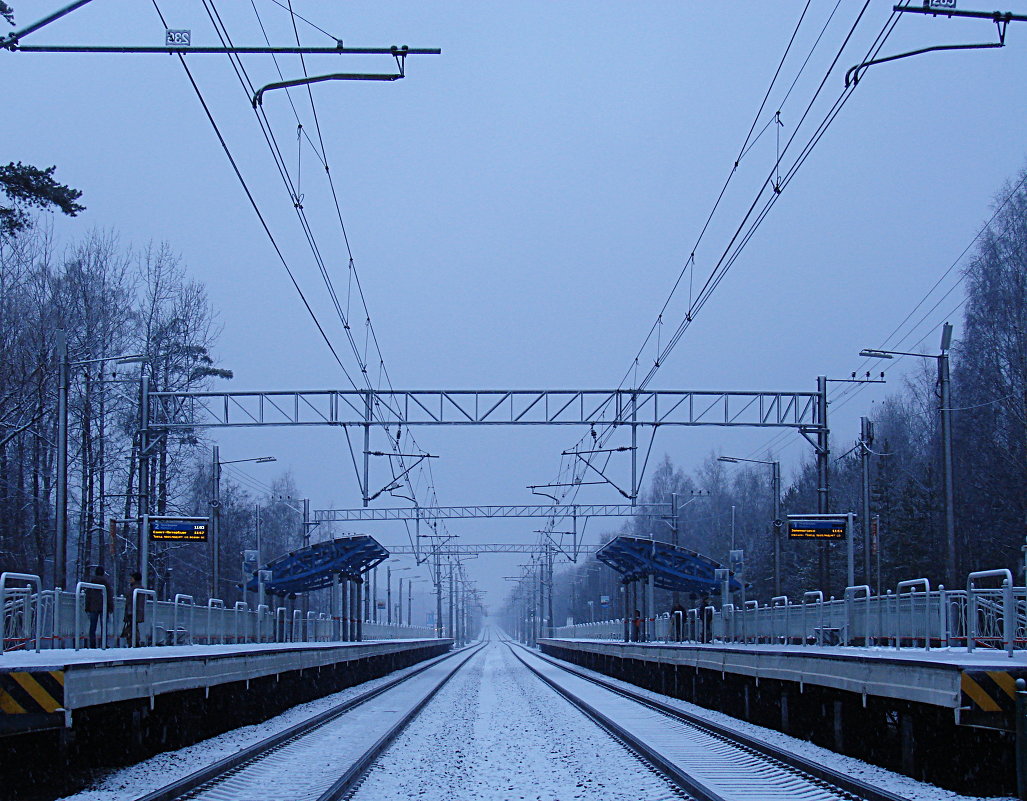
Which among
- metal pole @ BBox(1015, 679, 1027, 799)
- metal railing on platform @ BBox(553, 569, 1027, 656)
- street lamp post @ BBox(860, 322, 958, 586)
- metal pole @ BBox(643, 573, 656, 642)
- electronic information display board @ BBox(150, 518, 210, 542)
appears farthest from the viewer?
metal pole @ BBox(643, 573, 656, 642)

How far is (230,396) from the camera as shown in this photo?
33.5m

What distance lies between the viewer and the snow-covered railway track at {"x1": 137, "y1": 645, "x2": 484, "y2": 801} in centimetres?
1125

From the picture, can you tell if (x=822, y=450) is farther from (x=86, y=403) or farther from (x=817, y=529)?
(x=86, y=403)

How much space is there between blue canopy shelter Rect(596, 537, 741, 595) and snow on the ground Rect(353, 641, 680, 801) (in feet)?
42.1

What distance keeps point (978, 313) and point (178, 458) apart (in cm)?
3140

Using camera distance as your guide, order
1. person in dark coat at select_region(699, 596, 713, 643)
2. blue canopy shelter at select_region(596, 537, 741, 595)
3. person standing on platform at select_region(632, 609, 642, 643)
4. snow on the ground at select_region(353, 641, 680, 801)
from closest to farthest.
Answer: snow on the ground at select_region(353, 641, 680, 801), person in dark coat at select_region(699, 596, 713, 643), blue canopy shelter at select_region(596, 537, 741, 595), person standing on platform at select_region(632, 609, 642, 643)

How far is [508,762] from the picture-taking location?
547 inches

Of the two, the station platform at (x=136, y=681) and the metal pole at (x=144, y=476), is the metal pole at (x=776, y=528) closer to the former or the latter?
the station platform at (x=136, y=681)

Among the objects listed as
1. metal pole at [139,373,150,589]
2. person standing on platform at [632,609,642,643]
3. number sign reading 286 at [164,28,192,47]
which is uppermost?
number sign reading 286 at [164,28,192,47]

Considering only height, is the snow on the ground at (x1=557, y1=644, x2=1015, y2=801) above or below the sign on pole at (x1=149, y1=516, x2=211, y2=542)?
below

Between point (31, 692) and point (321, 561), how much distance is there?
28804 mm

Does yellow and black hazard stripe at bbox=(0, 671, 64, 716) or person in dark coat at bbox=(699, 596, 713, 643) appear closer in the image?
yellow and black hazard stripe at bbox=(0, 671, 64, 716)

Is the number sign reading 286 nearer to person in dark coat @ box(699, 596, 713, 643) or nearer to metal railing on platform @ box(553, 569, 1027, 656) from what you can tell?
metal railing on platform @ box(553, 569, 1027, 656)

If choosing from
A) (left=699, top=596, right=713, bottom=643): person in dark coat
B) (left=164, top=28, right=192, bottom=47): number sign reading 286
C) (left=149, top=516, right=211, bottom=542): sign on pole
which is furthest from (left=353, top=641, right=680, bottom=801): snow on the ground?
(left=149, top=516, right=211, bottom=542): sign on pole
